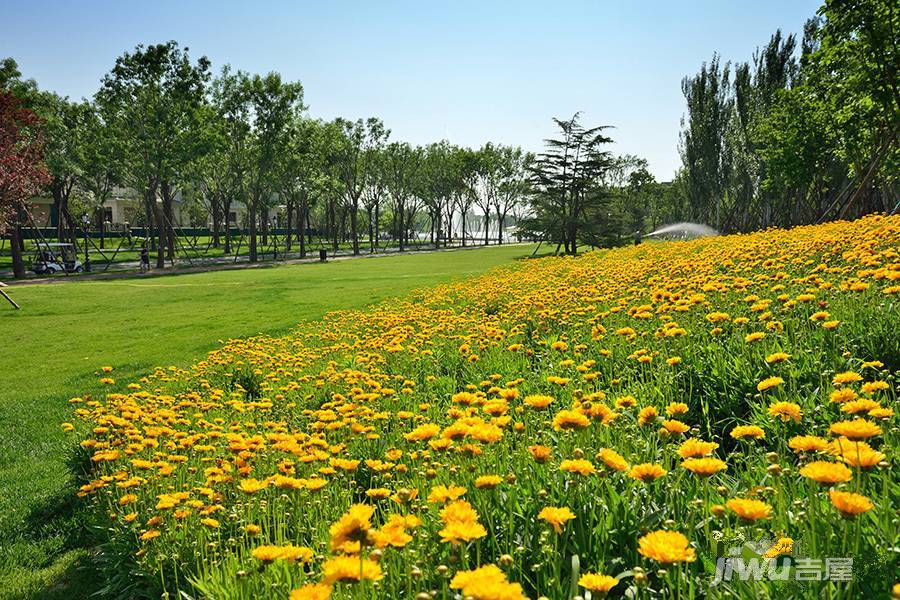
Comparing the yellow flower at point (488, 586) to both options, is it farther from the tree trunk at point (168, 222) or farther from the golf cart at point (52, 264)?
the tree trunk at point (168, 222)

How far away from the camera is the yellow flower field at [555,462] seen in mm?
1810

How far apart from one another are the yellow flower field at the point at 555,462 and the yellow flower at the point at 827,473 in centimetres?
1

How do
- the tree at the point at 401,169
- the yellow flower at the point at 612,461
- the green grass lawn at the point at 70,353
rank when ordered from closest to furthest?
the yellow flower at the point at 612,461 → the green grass lawn at the point at 70,353 → the tree at the point at 401,169

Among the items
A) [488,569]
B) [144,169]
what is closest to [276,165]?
[144,169]

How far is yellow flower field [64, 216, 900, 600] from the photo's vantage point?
181 centimetres

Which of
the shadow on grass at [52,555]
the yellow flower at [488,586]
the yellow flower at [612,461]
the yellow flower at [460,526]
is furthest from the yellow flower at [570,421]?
the shadow on grass at [52,555]

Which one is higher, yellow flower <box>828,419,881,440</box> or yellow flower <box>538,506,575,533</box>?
yellow flower <box>828,419,881,440</box>

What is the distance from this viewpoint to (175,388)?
7547mm

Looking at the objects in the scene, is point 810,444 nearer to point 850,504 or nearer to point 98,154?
point 850,504

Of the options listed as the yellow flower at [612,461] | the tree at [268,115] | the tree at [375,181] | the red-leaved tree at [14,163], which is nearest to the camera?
the yellow flower at [612,461]

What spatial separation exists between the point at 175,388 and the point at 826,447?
787cm

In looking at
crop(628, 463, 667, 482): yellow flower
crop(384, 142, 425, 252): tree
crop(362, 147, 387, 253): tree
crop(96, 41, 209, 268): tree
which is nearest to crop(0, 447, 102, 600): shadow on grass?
crop(628, 463, 667, 482): yellow flower

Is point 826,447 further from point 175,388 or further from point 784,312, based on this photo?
point 175,388

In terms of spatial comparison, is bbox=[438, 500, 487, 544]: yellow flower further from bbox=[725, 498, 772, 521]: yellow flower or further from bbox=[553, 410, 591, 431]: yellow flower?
bbox=[725, 498, 772, 521]: yellow flower
